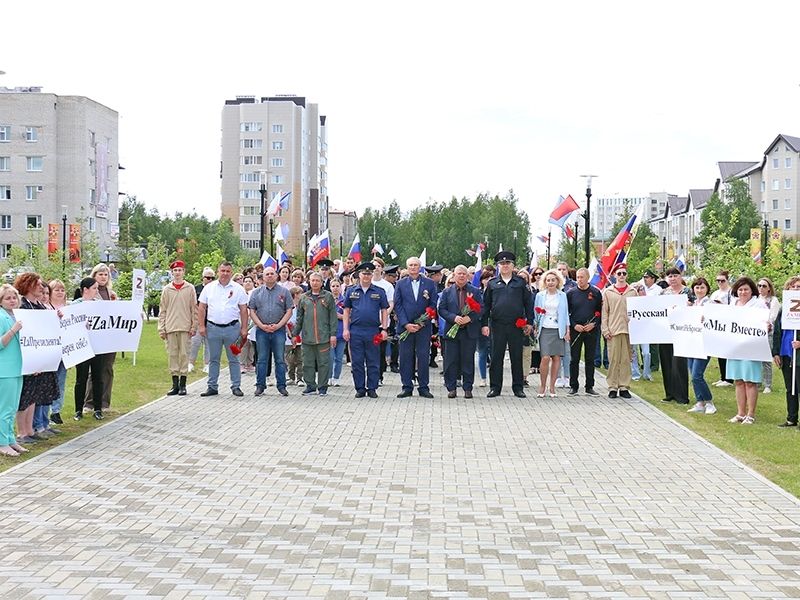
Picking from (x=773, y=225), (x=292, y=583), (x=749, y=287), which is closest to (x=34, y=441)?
(x=292, y=583)

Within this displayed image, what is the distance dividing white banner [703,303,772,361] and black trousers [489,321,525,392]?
3519 mm

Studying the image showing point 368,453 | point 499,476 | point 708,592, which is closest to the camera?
point 708,592

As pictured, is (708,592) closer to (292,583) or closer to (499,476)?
(292,583)

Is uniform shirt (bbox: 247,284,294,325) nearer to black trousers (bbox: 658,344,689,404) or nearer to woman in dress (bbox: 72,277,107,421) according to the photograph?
woman in dress (bbox: 72,277,107,421)

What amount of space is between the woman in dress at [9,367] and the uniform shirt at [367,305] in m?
6.91

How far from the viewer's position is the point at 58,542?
22.8 ft

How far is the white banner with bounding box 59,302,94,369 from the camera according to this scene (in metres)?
11.6

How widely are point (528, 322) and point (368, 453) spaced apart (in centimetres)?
636

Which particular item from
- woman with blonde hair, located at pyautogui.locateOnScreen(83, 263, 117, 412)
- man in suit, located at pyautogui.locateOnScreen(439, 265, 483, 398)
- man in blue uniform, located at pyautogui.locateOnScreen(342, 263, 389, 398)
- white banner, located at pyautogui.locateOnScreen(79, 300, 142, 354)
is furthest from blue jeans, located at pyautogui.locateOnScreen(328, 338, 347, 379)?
woman with blonde hair, located at pyautogui.locateOnScreen(83, 263, 117, 412)

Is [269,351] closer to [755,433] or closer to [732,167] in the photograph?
[755,433]

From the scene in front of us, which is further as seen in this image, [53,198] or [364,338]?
[53,198]

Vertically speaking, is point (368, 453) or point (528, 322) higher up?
point (528, 322)

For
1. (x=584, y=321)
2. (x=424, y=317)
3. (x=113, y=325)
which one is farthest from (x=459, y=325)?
(x=113, y=325)

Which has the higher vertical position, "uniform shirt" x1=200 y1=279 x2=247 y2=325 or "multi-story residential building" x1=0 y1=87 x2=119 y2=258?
"multi-story residential building" x1=0 y1=87 x2=119 y2=258
